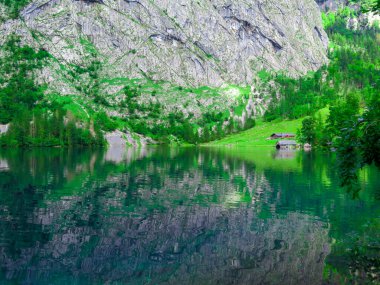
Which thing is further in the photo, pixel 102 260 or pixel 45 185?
pixel 45 185

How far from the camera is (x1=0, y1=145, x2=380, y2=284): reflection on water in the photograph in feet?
80.8

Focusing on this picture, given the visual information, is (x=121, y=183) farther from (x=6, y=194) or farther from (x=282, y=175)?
(x=282, y=175)

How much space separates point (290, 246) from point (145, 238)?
12.2 m

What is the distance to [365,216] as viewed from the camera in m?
41.0

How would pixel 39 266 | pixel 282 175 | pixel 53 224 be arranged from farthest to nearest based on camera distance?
pixel 282 175 → pixel 53 224 → pixel 39 266

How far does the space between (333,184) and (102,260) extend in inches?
1972

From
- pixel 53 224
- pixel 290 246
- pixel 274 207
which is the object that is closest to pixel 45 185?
pixel 53 224

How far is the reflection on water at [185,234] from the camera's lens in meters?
24.6

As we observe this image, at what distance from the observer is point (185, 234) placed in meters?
34.5

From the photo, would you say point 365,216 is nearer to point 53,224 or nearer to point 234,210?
point 234,210

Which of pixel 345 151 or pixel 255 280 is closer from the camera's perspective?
pixel 345 151

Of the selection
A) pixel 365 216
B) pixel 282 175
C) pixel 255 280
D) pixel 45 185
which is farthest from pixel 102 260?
pixel 282 175

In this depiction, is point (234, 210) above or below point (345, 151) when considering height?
below

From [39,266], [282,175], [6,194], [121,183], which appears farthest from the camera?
[282,175]
